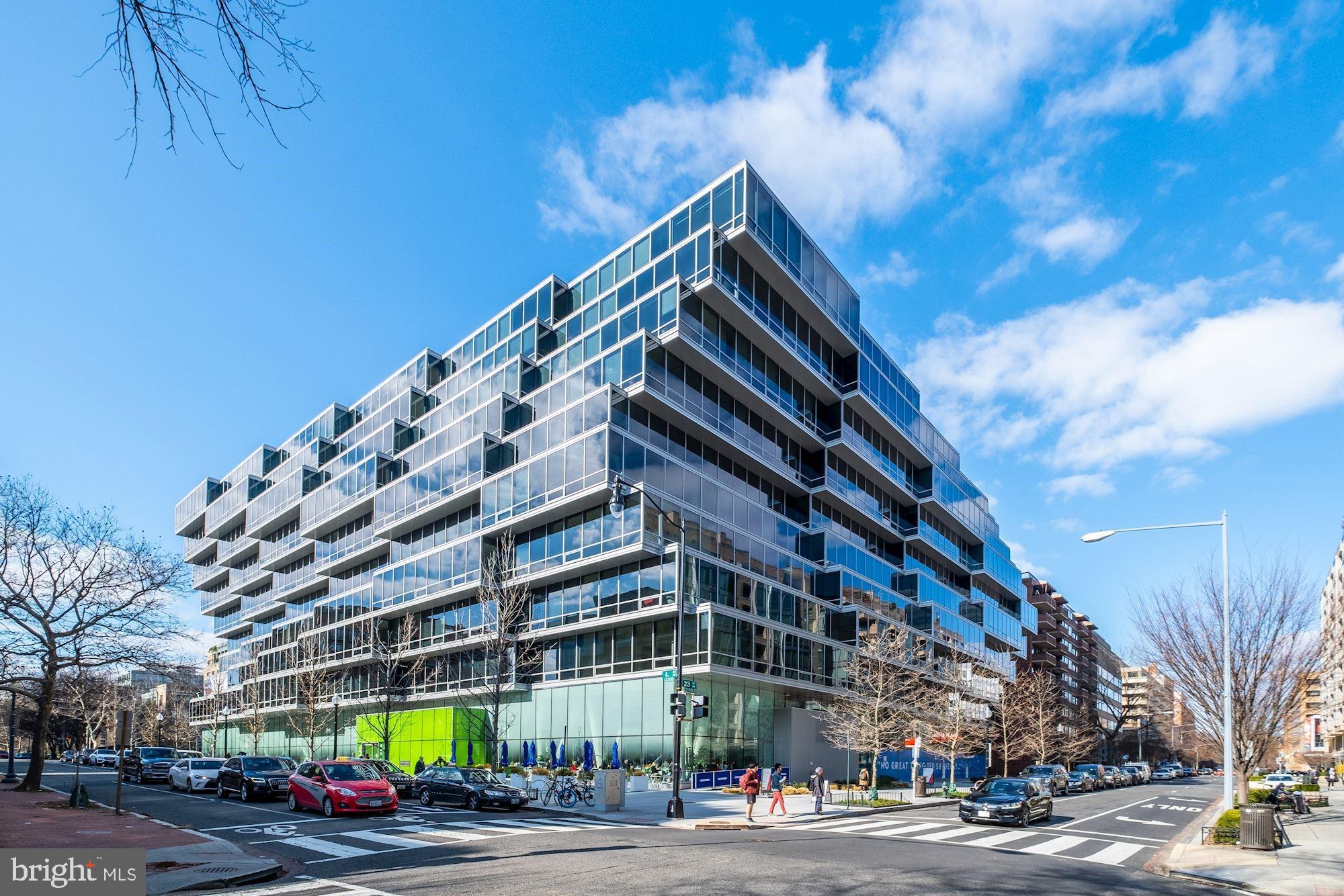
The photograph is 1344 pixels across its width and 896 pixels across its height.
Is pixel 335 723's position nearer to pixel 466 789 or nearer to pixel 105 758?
pixel 105 758

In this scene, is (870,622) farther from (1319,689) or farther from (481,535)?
(1319,689)

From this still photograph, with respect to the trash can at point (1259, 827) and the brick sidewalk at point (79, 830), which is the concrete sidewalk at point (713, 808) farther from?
the brick sidewalk at point (79, 830)

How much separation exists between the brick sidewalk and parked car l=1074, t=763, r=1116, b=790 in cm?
5353

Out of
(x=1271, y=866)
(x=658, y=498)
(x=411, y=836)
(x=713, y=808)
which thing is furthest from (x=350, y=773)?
(x=1271, y=866)

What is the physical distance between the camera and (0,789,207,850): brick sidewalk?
1686 cm

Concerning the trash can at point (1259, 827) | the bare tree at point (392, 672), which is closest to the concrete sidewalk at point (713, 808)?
the trash can at point (1259, 827)

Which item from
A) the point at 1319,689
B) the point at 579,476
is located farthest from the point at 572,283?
the point at 1319,689

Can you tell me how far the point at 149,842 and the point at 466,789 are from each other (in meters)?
11.4

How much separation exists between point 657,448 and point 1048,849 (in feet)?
80.0

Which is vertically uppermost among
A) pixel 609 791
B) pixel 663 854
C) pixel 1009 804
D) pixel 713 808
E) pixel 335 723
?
pixel 663 854

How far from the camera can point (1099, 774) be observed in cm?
5884

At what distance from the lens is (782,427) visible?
50.6 meters

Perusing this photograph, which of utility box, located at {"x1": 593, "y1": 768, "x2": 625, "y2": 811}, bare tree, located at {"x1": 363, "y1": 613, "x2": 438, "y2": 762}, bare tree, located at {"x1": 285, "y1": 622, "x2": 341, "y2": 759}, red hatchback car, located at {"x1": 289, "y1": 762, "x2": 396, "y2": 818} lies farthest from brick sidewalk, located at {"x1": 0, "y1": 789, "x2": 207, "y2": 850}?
bare tree, located at {"x1": 285, "y1": 622, "x2": 341, "y2": 759}

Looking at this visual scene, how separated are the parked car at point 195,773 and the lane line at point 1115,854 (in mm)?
30952
